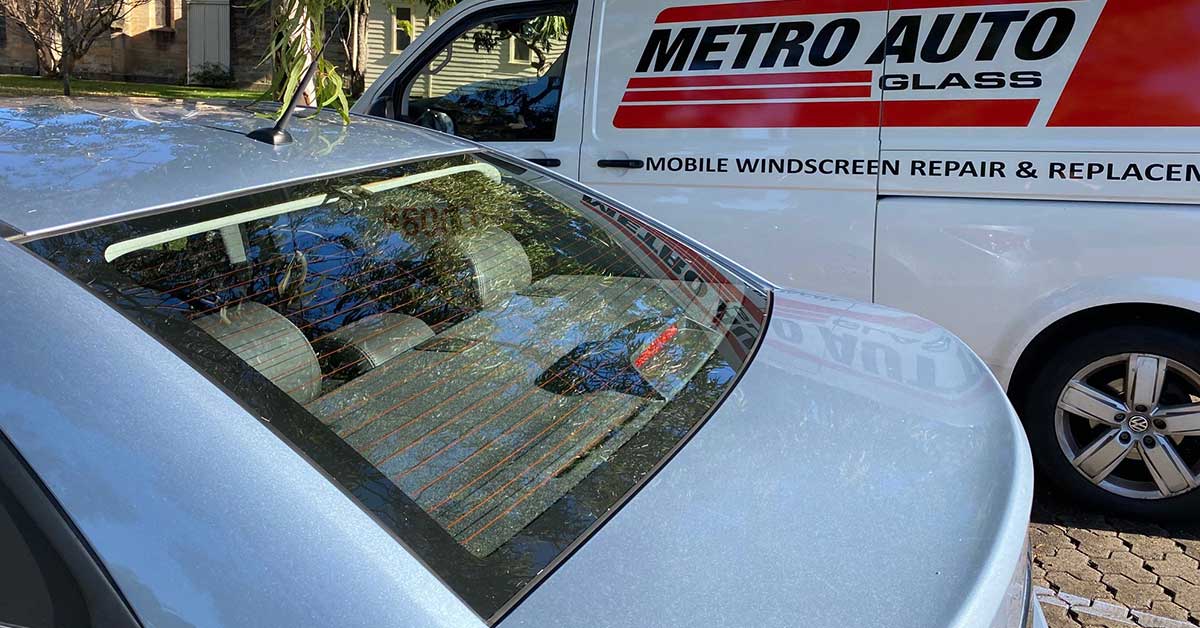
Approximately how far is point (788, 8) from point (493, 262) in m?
2.06

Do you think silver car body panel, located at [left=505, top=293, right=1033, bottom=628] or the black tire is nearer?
silver car body panel, located at [left=505, top=293, right=1033, bottom=628]

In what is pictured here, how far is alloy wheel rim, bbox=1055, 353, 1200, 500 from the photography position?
3547mm

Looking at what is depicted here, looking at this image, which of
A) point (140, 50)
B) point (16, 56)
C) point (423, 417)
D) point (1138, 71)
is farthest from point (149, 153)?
point (16, 56)

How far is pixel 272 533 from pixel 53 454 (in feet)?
0.97

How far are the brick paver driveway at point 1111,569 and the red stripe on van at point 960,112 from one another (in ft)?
4.83

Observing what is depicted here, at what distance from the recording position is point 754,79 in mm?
3963

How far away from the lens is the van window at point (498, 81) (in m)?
4.43

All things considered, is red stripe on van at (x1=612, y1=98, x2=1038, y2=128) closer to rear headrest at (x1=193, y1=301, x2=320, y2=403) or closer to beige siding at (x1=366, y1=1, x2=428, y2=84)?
rear headrest at (x1=193, y1=301, x2=320, y2=403)

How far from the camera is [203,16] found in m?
24.6

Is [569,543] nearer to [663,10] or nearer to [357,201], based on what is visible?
[357,201]

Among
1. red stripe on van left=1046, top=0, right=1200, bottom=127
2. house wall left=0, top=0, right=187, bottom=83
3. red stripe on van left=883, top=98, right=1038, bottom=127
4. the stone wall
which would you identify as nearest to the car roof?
red stripe on van left=883, top=98, right=1038, bottom=127

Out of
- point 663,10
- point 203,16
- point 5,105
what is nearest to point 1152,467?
point 663,10

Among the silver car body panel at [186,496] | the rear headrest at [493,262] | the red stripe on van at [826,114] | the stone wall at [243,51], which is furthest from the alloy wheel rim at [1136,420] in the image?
the stone wall at [243,51]

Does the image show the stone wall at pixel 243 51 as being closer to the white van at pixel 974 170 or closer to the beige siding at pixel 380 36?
the beige siding at pixel 380 36
